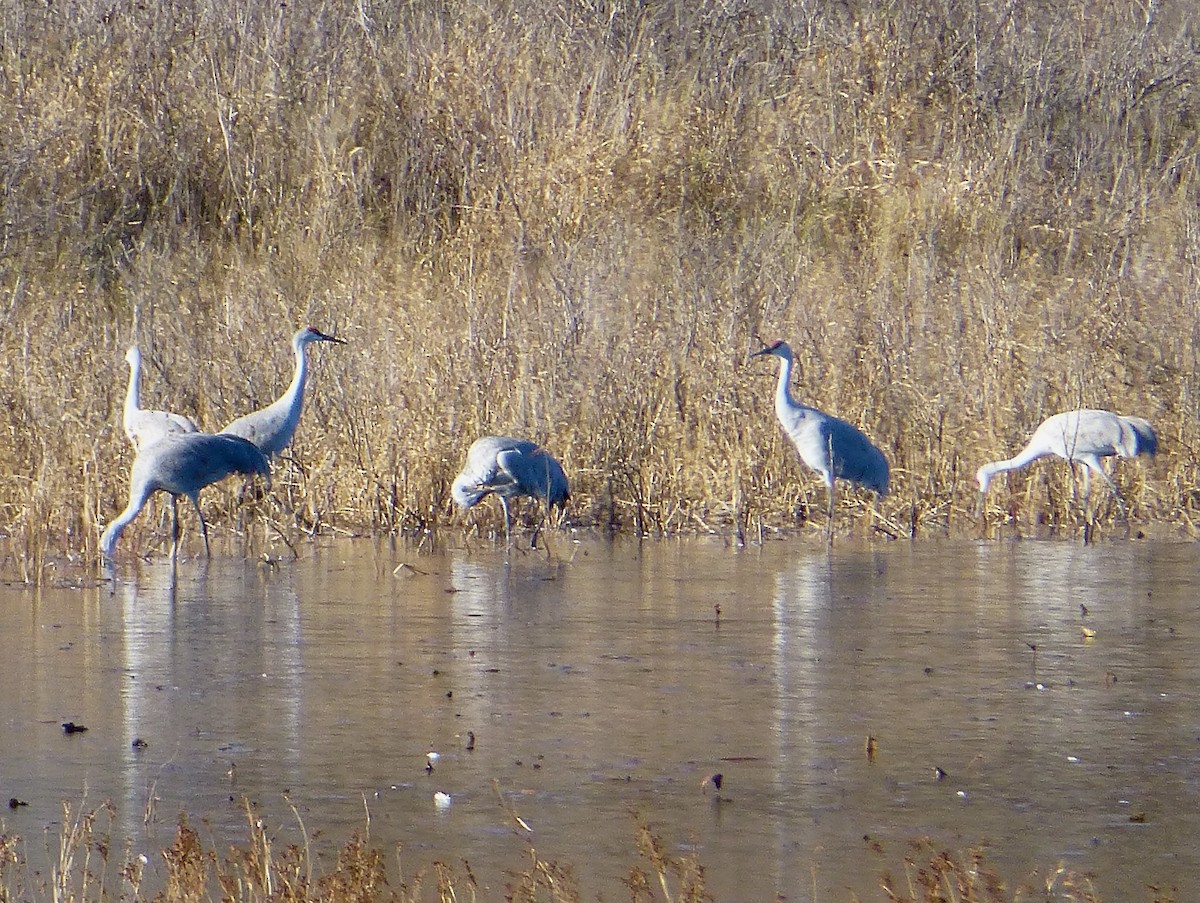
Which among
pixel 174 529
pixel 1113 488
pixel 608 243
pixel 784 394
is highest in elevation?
pixel 608 243

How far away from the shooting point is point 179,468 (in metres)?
9.55

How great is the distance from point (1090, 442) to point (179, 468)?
185 inches

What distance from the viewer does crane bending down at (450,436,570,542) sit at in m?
10.2

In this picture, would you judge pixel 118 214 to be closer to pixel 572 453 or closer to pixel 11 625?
pixel 572 453

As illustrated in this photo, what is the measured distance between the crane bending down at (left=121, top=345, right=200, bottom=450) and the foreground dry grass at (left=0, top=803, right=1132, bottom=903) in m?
5.69

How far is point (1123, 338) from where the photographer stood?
12547 mm

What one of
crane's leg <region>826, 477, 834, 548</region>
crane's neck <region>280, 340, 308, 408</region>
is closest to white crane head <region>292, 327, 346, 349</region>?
crane's neck <region>280, 340, 308, 408</region>

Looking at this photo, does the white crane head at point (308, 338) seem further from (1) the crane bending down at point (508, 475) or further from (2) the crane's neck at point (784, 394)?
(2) the crane's neck at point (784, 394)

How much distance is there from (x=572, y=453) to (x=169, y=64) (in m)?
8.67

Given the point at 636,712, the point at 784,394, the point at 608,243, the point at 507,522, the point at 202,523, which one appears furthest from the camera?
the point at 608,243

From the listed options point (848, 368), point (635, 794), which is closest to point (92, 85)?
point (848, 368)

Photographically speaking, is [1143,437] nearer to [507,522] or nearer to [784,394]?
[784,394]

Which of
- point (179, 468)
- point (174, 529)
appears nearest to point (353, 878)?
point (179, 468)

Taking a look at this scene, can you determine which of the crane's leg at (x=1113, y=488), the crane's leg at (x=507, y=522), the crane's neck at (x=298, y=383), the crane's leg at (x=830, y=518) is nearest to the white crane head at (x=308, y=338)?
the crane's neck at (x=298, y=383)
